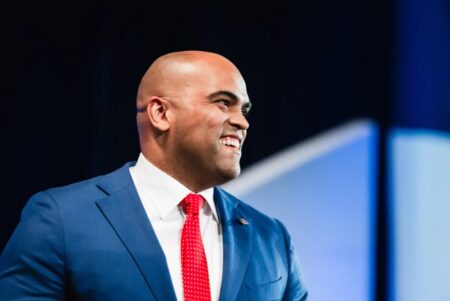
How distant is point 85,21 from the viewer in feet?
7.34

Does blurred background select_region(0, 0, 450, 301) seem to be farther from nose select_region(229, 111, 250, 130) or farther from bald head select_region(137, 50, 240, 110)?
nose select_region(229, 111, 250, 130)

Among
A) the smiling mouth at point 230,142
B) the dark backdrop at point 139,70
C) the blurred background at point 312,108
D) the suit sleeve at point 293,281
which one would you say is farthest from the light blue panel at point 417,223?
the smiling mouth at point 230,142

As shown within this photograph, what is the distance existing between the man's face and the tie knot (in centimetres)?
5

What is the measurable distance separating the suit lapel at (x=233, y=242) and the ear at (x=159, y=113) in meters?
0.21

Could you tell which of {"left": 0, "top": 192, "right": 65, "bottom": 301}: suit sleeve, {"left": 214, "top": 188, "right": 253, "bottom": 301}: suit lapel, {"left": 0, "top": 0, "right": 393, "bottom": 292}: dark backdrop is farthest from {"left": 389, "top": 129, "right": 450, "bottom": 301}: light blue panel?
{"left": 0, "top": 192, "right": 65, "bottom": 301}: suit sleeve

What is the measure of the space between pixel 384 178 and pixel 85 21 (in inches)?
43.0

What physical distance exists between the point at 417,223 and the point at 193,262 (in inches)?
45.9

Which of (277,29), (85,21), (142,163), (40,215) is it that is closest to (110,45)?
(85,21)

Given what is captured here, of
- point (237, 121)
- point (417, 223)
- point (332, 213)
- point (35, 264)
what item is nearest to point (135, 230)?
point (35, 264)

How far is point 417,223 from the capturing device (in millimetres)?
2395

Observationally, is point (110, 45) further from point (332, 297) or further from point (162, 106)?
point (332, 297)

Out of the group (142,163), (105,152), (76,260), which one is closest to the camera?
(76,260)

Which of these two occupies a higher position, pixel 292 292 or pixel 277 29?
pixel 277 29

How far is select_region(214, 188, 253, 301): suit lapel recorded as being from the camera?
1475 millimetres
